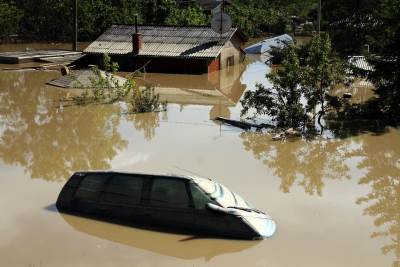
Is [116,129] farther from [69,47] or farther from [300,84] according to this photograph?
[69,47]

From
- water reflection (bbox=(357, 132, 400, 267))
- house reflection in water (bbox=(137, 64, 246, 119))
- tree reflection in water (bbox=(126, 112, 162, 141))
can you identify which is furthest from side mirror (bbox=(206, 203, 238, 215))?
house reflection in water (bbox=(137, 64, 246, 119))

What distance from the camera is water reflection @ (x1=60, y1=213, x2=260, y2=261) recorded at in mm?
10742

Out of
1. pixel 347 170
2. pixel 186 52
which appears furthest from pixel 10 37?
pixel 347 170

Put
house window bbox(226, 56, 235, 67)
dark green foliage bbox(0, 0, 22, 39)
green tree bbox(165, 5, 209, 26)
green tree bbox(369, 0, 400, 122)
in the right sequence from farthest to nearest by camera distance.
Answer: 1. green tree bbox(165, 5, 209, 26)
2. dark green foliage bbox(0, 0, 22, 39)
3. house window bbox(226, 56, 235, 67)
4. green tree bbox(369, 0, 400, 122)

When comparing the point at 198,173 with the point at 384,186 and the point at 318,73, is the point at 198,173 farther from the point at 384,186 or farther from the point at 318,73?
the point at 318,73

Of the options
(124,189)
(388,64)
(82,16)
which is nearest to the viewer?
(124,189)

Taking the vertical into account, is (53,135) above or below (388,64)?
below

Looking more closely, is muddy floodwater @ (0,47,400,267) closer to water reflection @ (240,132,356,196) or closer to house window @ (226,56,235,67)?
water reflection @ (240,132,356,196)

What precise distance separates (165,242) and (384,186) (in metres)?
7.39

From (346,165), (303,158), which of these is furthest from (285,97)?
(346,165)

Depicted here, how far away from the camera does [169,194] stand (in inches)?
444

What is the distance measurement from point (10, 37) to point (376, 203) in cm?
4854

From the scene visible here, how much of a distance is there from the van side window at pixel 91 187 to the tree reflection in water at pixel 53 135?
134 inches

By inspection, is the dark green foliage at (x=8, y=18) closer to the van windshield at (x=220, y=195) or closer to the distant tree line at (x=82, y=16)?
the distant tree line at (x=82, y=16)
